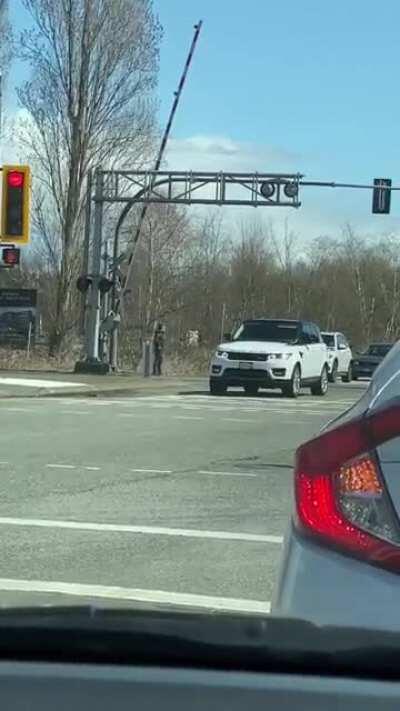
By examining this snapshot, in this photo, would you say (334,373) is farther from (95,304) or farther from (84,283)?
(84,283)

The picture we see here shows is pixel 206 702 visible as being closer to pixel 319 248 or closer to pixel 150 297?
pixel 150 297

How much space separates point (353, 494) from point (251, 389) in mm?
24541

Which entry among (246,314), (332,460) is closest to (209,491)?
(332,460)

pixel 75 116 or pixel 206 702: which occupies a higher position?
pixel 75 116

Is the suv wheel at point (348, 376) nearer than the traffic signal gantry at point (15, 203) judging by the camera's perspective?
No

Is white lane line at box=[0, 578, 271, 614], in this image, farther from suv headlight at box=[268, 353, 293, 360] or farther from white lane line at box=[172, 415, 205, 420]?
suv headlight at box=[268, 353, 293, 360]

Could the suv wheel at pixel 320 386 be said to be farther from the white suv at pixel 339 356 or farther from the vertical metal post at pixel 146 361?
the white suv at pixel 339 356

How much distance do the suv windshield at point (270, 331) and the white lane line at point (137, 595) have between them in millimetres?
20179

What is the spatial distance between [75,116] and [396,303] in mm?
43683

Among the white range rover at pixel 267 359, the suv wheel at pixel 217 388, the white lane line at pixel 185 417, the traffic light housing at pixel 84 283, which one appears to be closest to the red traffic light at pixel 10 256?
the traffic light housing at pixel 84 283

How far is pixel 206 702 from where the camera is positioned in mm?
2193

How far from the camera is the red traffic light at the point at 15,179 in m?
23.6

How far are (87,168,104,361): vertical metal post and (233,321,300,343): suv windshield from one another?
7.31 metres

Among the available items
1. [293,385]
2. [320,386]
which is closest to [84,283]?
[320,386]
